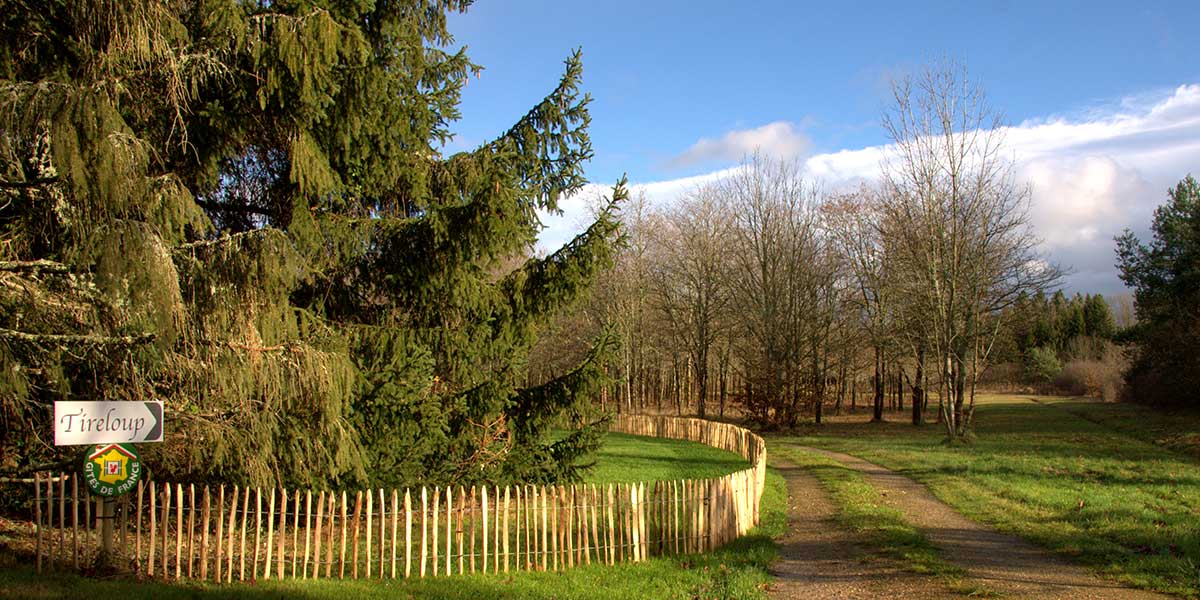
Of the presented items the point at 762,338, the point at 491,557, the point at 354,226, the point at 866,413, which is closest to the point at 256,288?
the point at 354,226

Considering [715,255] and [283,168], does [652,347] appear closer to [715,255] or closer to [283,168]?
[715,255]

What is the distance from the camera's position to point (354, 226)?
35.6 feet

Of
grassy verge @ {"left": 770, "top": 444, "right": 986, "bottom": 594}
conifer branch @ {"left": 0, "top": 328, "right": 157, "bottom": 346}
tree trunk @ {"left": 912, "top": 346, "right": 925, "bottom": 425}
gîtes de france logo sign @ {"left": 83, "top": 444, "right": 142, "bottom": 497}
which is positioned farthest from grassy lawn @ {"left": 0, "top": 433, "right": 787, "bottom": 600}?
tree trunk @ {"left": 912, "top": 346, "right": 925, "bottom": 425}

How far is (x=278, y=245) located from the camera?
25.1 ft

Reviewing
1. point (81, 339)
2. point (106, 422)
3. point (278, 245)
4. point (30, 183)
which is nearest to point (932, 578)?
point (278, 245)

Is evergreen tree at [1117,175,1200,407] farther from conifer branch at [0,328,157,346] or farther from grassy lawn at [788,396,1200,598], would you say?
conifer branch at [0,328,157,346]

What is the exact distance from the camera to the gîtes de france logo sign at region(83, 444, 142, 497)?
7492mm

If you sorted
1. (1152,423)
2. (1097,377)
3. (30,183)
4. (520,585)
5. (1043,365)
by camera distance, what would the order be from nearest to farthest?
(30,183) → (520,585) → (1152,423) → (1097,377) → (1043,365)

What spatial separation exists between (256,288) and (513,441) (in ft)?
18.6

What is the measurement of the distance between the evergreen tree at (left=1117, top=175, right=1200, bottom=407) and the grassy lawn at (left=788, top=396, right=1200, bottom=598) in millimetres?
2811

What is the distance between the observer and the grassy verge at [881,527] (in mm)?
9703

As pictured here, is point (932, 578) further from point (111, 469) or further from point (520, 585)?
point (111, 469)

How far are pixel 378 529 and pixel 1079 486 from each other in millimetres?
14016

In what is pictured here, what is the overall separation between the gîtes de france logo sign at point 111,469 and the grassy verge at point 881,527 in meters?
8.69
